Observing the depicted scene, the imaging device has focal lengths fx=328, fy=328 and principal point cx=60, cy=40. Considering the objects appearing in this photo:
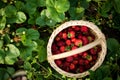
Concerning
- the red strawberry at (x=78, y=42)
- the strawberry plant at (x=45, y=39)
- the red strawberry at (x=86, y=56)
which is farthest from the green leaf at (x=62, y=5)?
the red strawberry at (x=86, y=56)

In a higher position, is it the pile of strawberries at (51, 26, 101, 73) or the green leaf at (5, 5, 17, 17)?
the green leaf at (5, 5, 17, 17)

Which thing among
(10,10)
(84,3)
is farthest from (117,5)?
(10,10)

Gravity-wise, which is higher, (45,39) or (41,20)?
(41,20)

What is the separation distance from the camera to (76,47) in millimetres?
2094

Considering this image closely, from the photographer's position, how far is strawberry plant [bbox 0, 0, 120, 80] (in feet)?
6.63

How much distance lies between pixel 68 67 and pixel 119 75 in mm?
343

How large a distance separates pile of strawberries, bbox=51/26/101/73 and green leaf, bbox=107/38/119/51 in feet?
0.23

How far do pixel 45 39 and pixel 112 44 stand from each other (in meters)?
0.45

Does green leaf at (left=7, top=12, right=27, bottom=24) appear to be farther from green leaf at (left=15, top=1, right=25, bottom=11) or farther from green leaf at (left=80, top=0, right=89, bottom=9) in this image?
green leaf at (left=80, top=0, right=89, bottom=9)

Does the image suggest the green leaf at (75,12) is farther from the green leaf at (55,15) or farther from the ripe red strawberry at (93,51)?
the ripe red strawberry at (93,51)

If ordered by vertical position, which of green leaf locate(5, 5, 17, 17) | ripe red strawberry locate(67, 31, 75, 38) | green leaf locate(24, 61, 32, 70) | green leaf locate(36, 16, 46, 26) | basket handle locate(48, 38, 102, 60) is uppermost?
green leaf locate(5, 5, 17, 17)

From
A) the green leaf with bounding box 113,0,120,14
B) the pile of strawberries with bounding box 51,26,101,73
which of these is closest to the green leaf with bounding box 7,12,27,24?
the pile of strawberries with bounding box 51,26,101,73

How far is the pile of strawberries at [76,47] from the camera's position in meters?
2.12

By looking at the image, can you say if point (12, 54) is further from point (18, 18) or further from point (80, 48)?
point (80, 48)
